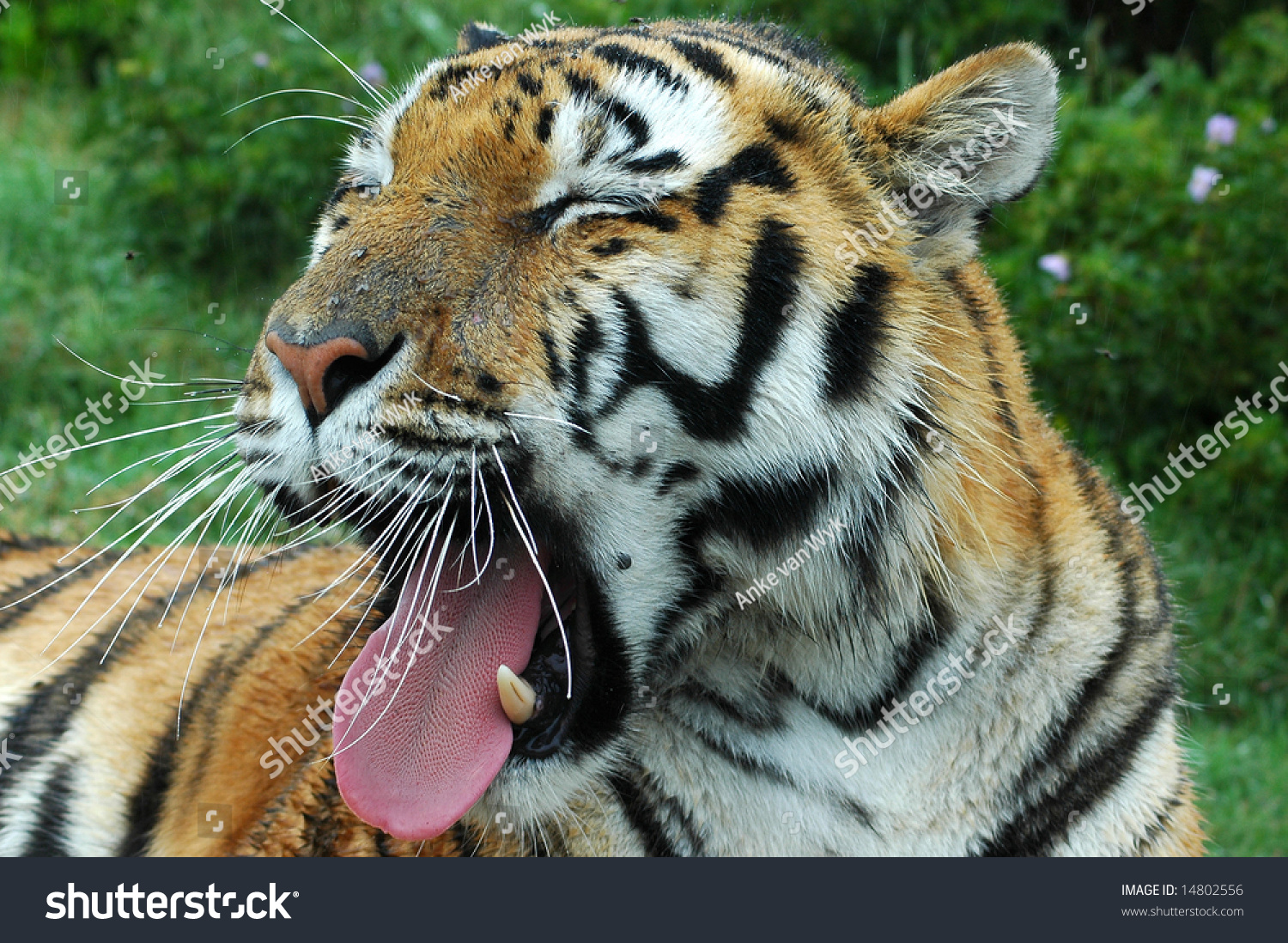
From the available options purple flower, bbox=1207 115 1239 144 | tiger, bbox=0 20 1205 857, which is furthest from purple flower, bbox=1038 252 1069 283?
tiger, bbox=0 20 1205 857

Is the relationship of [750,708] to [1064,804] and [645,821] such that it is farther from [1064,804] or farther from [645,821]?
[1064,804]

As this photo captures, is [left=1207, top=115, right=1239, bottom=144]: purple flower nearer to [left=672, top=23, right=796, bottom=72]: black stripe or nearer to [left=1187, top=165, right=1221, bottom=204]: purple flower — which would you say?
[left=1187, top=165, right=1221, bottom=204]: purple flower

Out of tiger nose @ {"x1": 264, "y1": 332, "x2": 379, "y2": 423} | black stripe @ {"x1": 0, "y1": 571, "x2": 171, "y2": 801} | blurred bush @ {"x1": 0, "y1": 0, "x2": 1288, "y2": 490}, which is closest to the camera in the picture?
tiger nose @ {"x1": 264, "y1": 332, "x2": 379, "y2": 423}

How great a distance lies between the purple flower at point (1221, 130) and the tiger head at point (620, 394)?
10.9 ft

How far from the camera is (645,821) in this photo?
2.39 meters

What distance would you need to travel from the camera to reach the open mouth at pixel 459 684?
2.12 metres

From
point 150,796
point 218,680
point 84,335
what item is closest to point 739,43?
point 218,680

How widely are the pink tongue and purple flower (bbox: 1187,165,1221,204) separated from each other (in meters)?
3.77

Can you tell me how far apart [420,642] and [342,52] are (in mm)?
4772

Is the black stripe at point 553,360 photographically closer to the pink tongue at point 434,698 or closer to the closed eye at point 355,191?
the pink tongue at point 434,698

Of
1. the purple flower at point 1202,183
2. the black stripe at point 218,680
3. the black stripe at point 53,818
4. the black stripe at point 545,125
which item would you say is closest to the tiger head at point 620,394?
the black stripe at point 545,125

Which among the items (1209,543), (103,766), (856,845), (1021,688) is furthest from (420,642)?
(1209,543)

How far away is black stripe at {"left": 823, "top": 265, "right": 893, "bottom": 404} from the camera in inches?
85.2

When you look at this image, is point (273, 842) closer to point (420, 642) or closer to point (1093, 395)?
point (420, 642)
